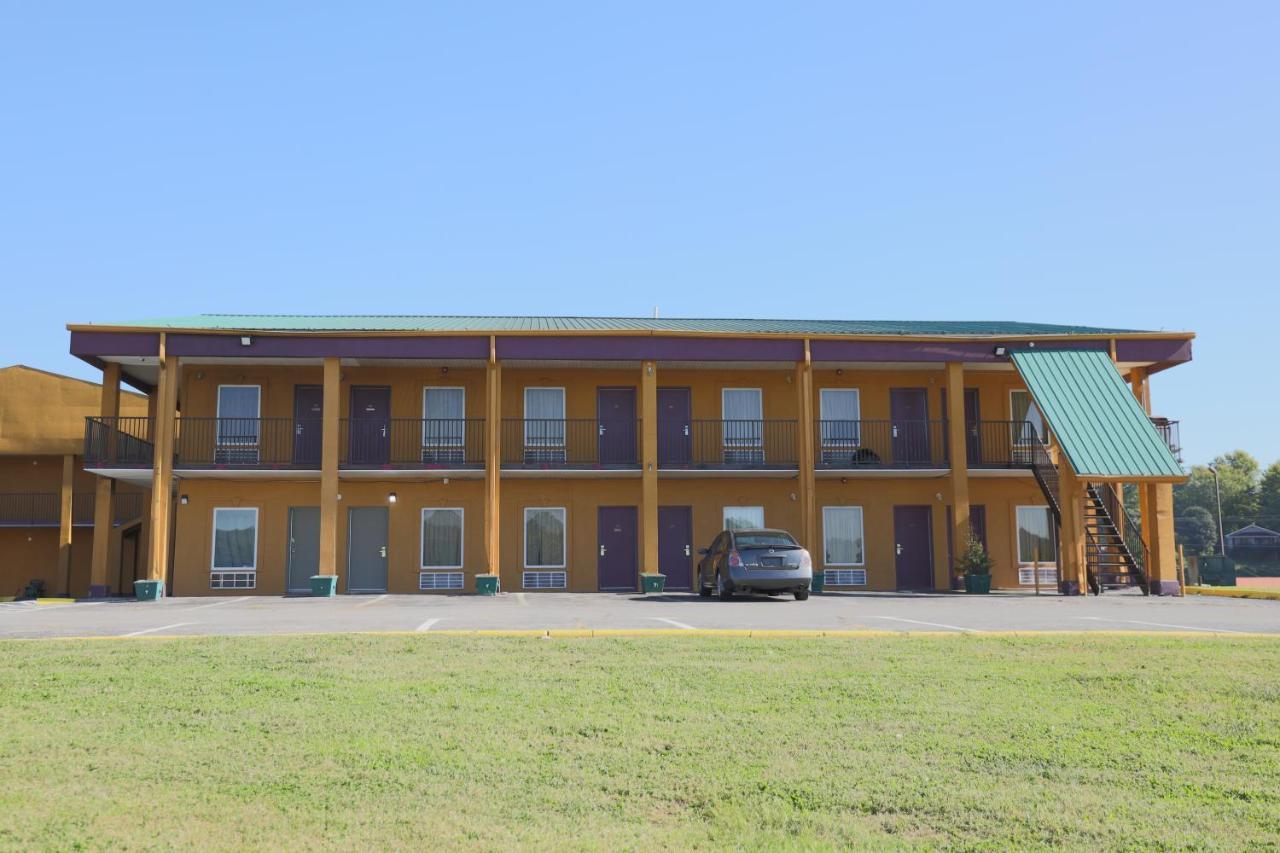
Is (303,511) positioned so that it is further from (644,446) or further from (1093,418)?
(1093,418)

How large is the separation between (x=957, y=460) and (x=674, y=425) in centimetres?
669

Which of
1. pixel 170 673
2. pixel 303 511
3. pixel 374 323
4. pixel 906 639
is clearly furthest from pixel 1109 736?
pixel 374 323

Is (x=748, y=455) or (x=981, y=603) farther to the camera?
(x=748, y=455)

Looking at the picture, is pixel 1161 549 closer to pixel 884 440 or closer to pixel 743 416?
pixel 884 440

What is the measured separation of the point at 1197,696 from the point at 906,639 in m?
3.60

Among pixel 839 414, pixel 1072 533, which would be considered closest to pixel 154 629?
pixel 1072 533

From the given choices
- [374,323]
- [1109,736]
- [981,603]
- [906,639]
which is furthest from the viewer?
[374,323]

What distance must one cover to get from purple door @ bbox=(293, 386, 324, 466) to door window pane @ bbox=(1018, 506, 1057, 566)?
17.2 m

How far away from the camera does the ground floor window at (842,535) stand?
85.8 feet

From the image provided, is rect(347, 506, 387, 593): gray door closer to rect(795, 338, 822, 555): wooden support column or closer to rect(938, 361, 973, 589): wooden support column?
rect(795, 338, 822, 555): wooden support column

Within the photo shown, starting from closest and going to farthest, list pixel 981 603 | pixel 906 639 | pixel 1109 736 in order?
pixel 1109 736 → pixel 906 639 → pixel 981 603

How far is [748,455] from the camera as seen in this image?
26219 mm

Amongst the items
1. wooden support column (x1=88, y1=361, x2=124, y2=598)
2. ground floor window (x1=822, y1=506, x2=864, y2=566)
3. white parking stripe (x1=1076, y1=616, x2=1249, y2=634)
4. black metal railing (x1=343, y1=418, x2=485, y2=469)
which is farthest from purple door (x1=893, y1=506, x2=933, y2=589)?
wooden support column (x1=88, y1=361, x2=124, y2=598)

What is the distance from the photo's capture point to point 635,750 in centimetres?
646
